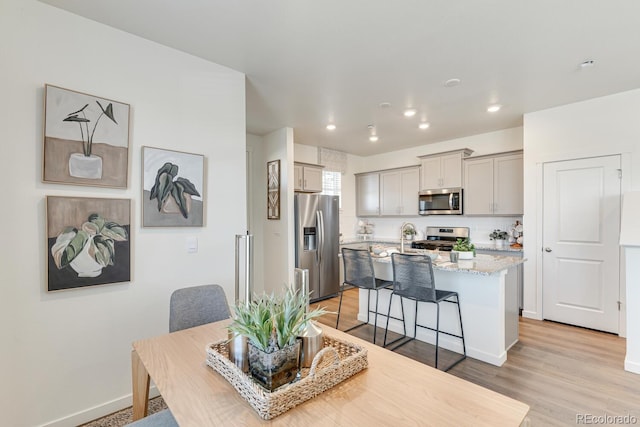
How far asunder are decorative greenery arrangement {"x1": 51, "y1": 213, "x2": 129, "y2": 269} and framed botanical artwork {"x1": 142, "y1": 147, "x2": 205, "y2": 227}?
21 cm

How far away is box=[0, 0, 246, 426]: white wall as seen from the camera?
1.76 m

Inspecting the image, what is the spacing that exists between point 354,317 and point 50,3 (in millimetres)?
4062

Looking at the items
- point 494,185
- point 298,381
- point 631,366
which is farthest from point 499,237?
point 298,381

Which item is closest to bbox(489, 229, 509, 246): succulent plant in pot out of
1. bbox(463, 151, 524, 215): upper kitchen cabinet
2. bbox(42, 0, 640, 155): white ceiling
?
bbox(463, 151, 524, 215): upper kitchen cabinet

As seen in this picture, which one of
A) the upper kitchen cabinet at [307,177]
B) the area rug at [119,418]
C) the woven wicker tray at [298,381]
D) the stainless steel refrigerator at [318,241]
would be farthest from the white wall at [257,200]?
the woven wicker tray at [298,381]

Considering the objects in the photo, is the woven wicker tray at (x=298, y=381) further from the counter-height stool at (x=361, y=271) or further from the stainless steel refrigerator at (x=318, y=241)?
the stainless steel refrigerator at (x=318, y=241)

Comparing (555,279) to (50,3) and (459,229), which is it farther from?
(50,3)

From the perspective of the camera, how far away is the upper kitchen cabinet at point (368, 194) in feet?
20.0

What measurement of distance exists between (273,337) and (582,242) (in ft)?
13.4

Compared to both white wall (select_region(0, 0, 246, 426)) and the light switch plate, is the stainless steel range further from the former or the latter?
the light switch plate

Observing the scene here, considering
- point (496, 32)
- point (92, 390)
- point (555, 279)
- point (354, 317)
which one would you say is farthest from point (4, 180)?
point (555, 279)

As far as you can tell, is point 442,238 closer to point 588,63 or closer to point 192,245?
point 588,63

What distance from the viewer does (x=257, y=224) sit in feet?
16.4

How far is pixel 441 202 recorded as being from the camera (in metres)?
5.07
